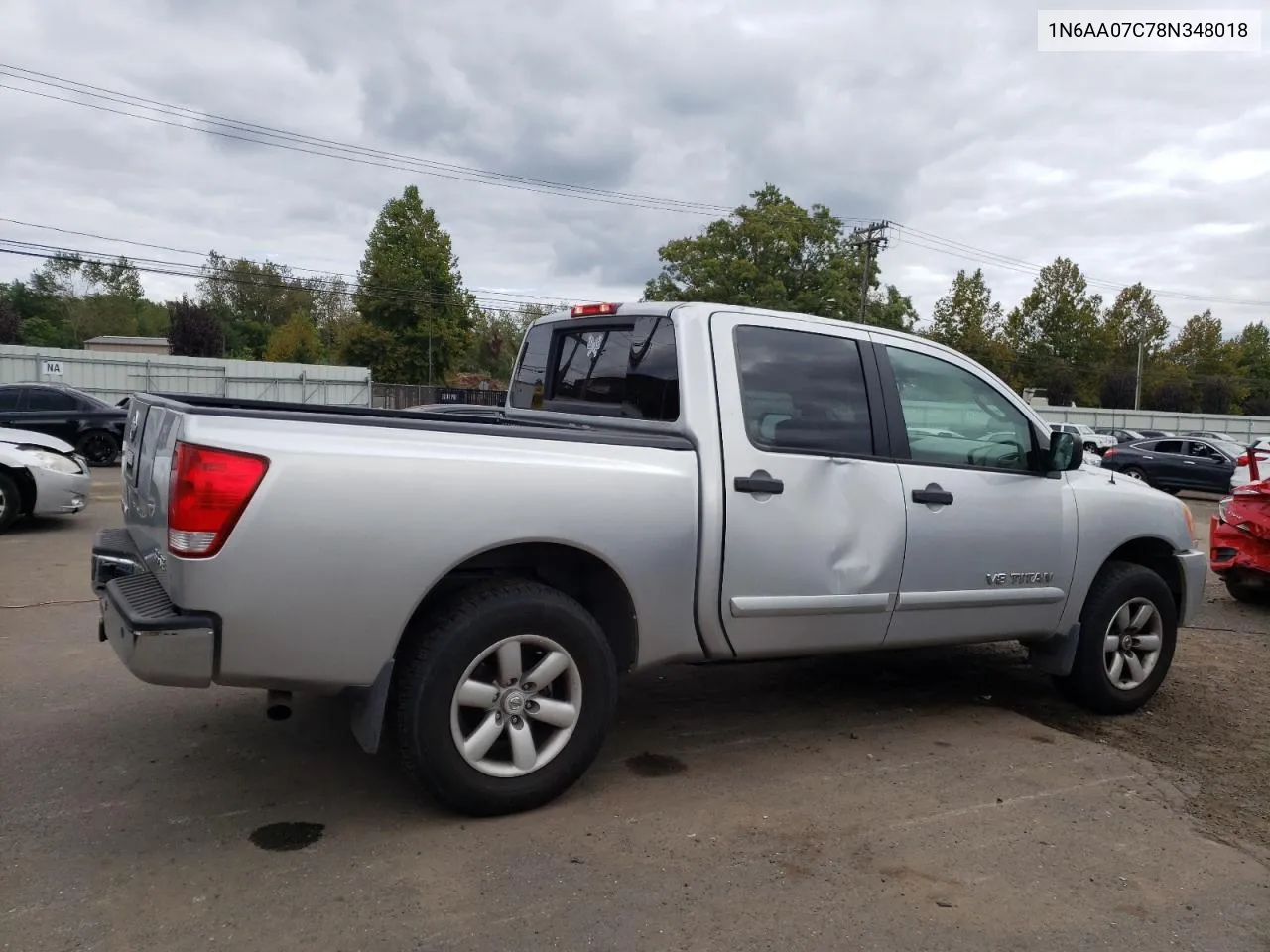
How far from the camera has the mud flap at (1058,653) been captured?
492 cm

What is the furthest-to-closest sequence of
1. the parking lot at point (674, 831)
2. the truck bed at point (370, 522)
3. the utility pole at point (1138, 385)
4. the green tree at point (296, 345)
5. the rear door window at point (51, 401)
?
the utility pole at point (1138, 385) < the green tree at point (296, 345) < the rear door window at point (51, 401) < the truck bed at point (370, 522) < the parking lot at point (674, 831)

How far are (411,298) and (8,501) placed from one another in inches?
1517

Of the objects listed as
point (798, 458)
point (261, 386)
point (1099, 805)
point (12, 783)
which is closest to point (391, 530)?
point (798, 458)

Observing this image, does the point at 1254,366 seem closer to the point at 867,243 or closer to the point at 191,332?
the point at 867,243

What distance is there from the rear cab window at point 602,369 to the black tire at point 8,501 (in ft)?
23.2

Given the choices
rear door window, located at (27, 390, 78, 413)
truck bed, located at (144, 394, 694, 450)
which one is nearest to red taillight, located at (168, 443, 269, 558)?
truck bed, located at (144, 394, 694, 450)

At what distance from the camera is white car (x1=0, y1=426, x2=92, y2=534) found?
973 centimetres

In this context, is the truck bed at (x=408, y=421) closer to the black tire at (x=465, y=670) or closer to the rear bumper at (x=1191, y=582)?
the black tire at (x=465, y=670)

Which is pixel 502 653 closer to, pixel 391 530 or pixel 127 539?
pixel 391 530

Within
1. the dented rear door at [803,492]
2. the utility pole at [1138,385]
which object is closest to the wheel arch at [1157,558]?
the dented rear door at [803,492]

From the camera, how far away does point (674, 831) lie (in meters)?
3.50

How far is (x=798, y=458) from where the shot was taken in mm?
3963

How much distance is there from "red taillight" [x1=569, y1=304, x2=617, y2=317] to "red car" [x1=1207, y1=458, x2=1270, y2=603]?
6.74m

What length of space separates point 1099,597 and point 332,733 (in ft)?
12.3
